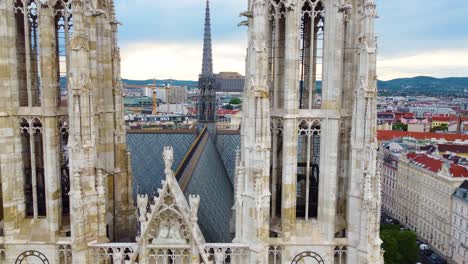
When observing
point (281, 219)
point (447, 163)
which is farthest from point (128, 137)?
point (447, 163)

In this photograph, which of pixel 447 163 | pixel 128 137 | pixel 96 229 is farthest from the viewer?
pixel 447 163

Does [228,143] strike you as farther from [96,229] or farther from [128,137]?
[96,229]

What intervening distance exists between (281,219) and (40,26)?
15936mm

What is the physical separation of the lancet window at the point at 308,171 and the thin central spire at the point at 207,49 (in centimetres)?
3294

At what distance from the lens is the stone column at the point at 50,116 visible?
75.3 ft

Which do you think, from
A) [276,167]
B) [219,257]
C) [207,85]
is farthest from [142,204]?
[207,85]

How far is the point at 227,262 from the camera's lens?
25.5 meters

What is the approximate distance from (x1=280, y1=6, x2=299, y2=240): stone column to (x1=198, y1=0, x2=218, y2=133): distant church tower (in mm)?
32414

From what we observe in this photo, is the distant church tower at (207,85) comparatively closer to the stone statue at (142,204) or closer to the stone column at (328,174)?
the stone column at (328,174)

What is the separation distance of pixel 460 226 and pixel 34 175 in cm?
8115

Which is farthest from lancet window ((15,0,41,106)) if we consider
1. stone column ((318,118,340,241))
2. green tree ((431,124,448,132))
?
green tree ((431,124,448,132))

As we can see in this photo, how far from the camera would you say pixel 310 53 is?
24.2 metres

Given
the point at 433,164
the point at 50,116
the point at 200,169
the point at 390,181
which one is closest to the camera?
the point at 50,116

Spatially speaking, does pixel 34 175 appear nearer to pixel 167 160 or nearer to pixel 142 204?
pixel 142 204
